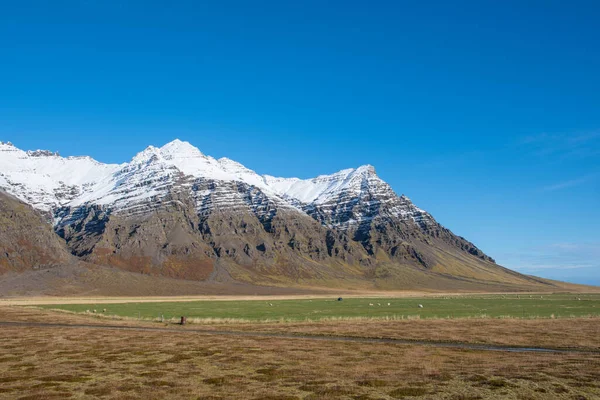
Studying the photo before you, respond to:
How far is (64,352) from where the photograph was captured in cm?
4428

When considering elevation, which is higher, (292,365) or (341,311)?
(292,365)

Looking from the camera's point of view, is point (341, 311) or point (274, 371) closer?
point (274, 371)

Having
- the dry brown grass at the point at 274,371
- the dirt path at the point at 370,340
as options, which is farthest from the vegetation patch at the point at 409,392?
the dirt path at the point at 370,340

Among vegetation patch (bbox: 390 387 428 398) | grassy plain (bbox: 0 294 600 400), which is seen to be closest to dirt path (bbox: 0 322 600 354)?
grassy plain (bbox: 0 294 600 400)

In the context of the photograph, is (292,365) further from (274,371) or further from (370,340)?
(370,340)

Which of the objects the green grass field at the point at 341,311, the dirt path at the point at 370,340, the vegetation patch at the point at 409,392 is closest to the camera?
the vegetation patch at the point at 409,392

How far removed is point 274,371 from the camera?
35375 millimetres

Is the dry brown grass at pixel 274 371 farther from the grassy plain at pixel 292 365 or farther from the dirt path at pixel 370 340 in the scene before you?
the dirt path at pixel 370 340

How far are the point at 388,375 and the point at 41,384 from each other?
73.5ft

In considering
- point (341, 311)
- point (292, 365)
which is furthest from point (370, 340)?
point (341, 311)

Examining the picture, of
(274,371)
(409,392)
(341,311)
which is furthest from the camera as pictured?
(341,311)

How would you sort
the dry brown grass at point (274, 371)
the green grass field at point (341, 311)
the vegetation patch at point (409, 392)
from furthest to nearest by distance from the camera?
the green grass field at point (341, 311)
the dry brown grass at point (274, 371)
the vegetation patch at point (409, 392)

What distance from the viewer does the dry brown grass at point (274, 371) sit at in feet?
Result: 94.4

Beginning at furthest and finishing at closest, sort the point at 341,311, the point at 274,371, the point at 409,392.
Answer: the point at 341,311, the point at 274,371, the point at 409,392
